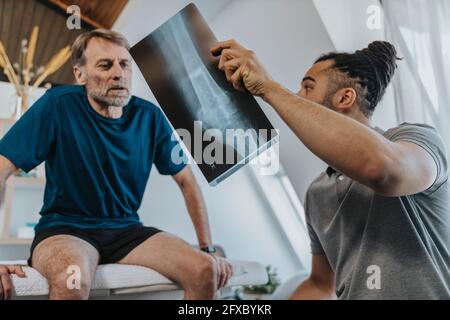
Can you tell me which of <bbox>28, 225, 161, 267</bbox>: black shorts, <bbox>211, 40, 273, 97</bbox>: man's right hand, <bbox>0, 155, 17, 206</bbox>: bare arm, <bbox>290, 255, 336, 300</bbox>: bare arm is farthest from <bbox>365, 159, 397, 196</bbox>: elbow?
<bbox>0, 155, 17, 206</bbox>: bare arm

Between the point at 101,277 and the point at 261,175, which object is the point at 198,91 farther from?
the point at 101,277

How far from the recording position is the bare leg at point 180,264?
890 mm

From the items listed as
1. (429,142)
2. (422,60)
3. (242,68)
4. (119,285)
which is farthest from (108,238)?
(422,60)

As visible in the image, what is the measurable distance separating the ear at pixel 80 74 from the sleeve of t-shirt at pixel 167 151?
18 centimetres

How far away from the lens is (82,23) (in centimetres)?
99

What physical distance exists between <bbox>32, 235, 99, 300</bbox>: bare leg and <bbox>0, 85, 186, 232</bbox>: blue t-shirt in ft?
0.18

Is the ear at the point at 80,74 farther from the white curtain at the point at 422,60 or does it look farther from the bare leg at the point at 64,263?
the white curtain at the point at 422,60

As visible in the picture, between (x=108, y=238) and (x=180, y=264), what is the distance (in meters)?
0.16

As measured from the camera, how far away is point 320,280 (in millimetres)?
1031

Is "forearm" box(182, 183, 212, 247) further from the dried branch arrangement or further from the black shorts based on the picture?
the dried branch arrangement

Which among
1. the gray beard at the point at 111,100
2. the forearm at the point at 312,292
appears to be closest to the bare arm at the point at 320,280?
the forearm at the point at 312,292

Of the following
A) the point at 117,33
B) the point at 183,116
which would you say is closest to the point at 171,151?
the point at 183,116

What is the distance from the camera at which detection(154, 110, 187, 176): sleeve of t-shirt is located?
0.97 meters

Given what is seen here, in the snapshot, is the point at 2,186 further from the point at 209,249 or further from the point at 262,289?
the point at 262,289
